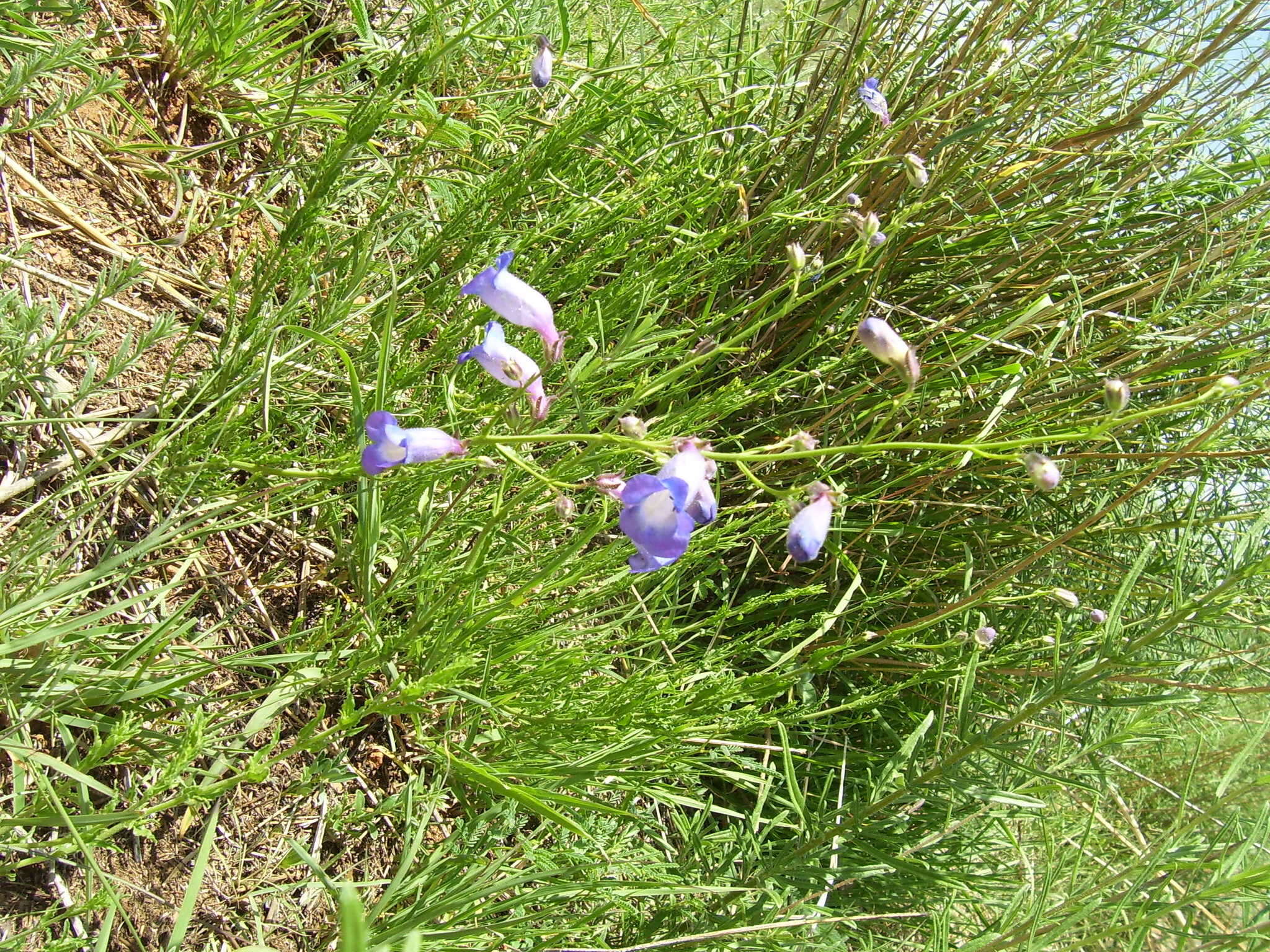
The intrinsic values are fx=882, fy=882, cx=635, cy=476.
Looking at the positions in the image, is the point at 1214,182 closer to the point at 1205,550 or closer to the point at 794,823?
the point at 1205,550

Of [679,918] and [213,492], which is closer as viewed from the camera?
[213,492]

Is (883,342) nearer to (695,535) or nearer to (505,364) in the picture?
(505,364)

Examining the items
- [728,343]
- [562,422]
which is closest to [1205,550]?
[728,343]

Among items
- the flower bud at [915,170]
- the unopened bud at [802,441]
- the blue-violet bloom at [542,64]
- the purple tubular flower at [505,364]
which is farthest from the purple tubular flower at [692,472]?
the blue-violet bloom at [542,64]

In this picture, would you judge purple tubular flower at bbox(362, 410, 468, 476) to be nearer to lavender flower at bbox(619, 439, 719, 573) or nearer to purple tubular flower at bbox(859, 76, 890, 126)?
lavender flower at bbox(619, 439, 719, 573)

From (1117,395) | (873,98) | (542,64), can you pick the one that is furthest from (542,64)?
(1117,395)

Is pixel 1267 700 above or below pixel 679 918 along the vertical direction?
below

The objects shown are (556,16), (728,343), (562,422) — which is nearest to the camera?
(728,343)
